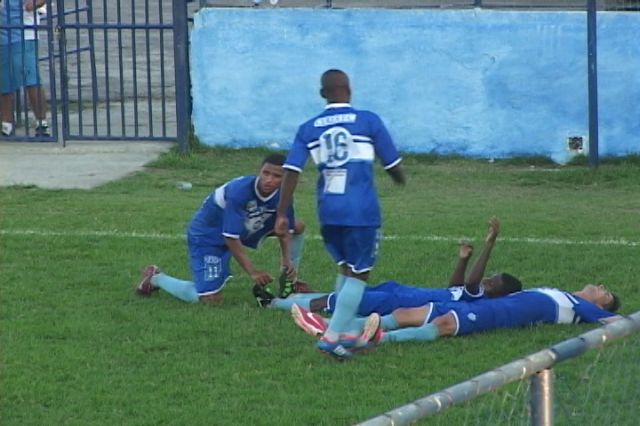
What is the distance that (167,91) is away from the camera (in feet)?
67.7

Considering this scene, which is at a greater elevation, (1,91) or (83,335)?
(1,91)

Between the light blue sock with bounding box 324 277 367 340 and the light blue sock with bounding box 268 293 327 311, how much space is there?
3.71ft

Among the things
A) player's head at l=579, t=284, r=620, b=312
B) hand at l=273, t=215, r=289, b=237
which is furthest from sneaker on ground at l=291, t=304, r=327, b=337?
player's head at l=579, t=284, r=620, b=312

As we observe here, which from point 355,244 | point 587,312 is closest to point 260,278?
point 355,244

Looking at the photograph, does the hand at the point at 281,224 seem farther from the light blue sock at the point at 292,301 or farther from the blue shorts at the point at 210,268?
the blue shorts at the point at 210,268

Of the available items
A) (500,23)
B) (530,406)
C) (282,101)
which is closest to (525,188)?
(500,23)

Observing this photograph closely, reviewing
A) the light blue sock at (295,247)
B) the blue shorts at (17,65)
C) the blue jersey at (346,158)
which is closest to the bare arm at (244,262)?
the light blue sock at (295,247)

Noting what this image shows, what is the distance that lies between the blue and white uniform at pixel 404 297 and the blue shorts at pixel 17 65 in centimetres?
874

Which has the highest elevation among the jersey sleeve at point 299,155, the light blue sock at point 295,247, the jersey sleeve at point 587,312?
the jersey sleeve at point 299,155

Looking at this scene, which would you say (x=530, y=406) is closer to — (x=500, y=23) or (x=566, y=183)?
(x=566, y=183)

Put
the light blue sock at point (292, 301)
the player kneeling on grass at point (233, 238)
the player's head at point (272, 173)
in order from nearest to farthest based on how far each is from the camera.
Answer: the player's head at point (272, 173) < the player kneeling on grass at point (233, 238) < the light blue sock at point (292, 301)

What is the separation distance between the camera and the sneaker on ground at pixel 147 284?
388 inches

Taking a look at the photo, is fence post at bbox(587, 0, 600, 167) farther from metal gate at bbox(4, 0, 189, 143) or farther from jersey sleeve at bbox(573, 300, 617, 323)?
jersey sleeve at bbox(573, 300, 617, 323)

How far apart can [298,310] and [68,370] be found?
58.3 inches
